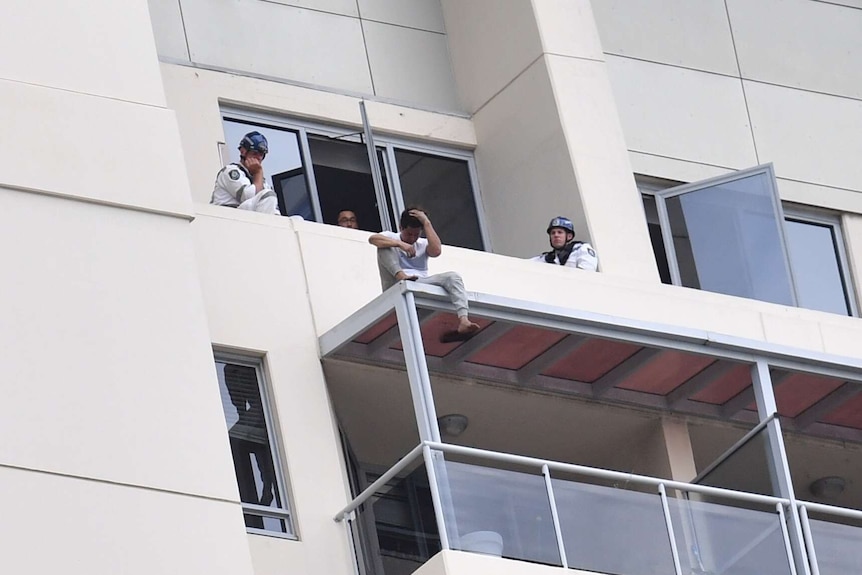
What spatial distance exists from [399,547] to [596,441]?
3975 mm

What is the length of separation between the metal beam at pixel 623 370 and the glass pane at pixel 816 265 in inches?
206

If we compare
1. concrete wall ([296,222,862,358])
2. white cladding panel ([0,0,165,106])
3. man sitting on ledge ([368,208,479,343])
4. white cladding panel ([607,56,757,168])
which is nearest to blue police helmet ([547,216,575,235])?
concrete wall ([296,222,862,358])

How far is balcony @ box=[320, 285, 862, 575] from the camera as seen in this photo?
18.3m

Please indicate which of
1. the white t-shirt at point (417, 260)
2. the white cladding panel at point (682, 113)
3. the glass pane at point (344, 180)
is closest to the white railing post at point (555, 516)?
the white t-shirt at point (417, 260)

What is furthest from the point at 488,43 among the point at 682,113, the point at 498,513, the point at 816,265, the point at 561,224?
the point at 498,513

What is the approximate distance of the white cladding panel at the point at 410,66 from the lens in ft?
80.4

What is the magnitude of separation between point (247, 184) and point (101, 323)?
478 centimetres

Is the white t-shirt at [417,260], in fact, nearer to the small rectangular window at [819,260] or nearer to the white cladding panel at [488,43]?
the white cladding panel at [488,43]

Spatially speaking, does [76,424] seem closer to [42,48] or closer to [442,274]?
[42,48]

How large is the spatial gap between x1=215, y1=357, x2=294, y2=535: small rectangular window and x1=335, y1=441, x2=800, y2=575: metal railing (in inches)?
21.5

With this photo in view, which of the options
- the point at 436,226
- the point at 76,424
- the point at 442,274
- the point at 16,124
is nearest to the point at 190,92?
the point at 436,226

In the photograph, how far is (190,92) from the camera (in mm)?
22719

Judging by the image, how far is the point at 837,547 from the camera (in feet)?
65.2

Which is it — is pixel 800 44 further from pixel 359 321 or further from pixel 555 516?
pixel 555 516
